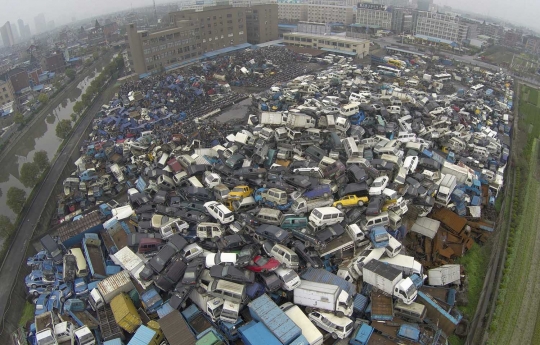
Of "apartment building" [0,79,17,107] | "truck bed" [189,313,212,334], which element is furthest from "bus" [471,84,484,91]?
"apartment building" [0,79,17,107]

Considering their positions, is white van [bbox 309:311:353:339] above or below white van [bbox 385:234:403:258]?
below

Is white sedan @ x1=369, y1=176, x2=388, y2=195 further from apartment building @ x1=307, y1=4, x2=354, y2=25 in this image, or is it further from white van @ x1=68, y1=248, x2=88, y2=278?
apartment building @ x1=307, y1=4, x2=354, y2=25

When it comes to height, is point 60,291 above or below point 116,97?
below

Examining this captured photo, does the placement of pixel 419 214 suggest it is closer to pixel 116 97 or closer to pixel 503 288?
pixel 503 288

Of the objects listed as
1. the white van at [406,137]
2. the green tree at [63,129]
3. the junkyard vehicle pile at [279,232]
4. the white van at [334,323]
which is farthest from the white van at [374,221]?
the green tree at [63,129]

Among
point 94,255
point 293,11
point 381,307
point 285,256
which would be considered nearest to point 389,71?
point 285,256

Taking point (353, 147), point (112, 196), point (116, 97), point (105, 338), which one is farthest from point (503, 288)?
point (116, 97)
